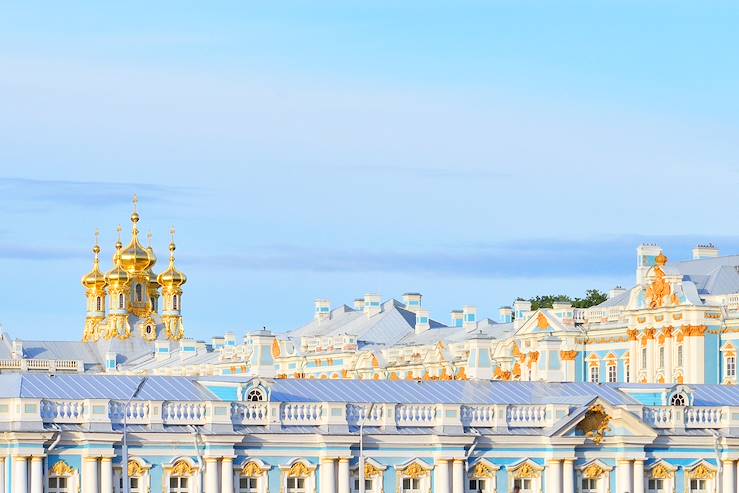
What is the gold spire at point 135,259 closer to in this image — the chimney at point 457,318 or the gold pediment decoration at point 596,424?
the chimney at point 457,318

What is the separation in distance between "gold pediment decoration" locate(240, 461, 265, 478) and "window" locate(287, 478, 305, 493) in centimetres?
75

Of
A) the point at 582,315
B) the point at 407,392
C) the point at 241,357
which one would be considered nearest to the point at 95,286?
the point at 241,357

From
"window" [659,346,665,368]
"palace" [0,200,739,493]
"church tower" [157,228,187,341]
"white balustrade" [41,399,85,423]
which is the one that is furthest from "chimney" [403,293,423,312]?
"white balustrade" [41,399,85,423]

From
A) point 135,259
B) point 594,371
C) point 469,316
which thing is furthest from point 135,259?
point 594,371

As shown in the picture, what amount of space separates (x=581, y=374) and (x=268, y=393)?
53.2 metres

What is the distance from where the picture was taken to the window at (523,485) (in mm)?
62344

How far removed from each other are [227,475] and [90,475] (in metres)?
3.30

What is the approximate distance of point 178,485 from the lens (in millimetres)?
59344

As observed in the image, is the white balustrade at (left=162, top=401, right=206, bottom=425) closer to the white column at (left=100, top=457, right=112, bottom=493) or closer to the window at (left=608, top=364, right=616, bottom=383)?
the white column at (left=100, top=457, right=112, bottom=493)

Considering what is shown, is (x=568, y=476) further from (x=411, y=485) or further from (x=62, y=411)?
(x=62, y=411)

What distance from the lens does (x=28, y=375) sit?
202ft

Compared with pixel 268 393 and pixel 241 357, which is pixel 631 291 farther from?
pixel 268 393

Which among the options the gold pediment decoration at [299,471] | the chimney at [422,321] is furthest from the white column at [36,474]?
the chimney at [422,321]

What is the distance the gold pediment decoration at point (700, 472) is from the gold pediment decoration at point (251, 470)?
10.9 m
